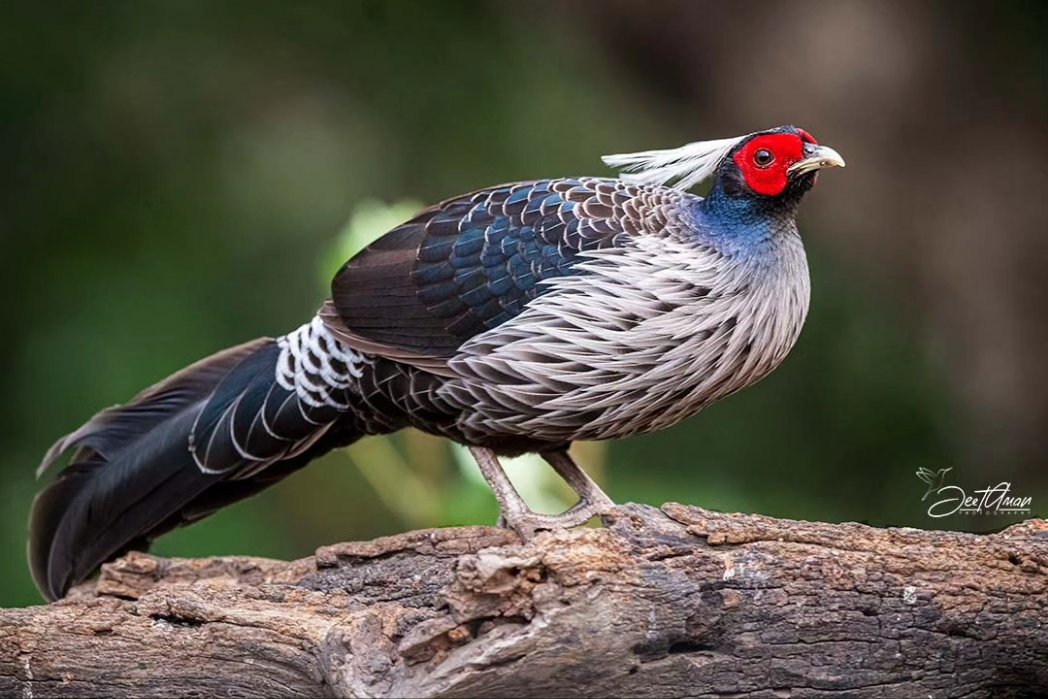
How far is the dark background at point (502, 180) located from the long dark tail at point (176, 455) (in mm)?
827

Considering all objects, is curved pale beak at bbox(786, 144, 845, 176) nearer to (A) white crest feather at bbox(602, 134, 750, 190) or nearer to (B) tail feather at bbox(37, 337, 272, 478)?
(A) white crest feather at bbox(602, 134, 750, 190)

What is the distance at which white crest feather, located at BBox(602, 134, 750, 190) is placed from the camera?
175 inches

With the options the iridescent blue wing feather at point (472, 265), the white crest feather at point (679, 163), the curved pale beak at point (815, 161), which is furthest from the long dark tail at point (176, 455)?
the curved pale beak at point (815, 161)

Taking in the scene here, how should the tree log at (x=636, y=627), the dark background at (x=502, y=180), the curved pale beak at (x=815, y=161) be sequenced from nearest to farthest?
the tree log at (x=636, y=627)
the curved pale beak at (x=815, y=161)
the dark background at (x=502, y=180)

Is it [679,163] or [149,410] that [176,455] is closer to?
[149,410]

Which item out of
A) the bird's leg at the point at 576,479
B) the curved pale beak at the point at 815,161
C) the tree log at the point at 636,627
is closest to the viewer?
the tree log at the point at 636,627

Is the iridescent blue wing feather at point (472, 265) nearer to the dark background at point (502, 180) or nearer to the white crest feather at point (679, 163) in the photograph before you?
the white crest feather at point (679, 163)

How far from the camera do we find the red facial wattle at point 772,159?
418 cm

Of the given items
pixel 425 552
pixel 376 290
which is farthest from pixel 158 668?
pixel 376 290

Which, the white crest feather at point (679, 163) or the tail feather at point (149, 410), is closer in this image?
the white crest feather at point (679, 163)

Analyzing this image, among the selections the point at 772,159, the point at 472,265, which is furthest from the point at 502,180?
the point at 772,159

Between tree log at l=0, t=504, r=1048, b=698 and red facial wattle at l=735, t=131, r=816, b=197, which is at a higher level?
red facial wattle at l=735, t=131, r=816, b=197

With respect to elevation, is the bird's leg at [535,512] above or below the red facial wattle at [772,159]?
below

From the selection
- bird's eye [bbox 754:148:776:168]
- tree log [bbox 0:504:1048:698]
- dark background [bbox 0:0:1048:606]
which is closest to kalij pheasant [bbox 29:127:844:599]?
bird's eye [bbox 754:148:776:168]
